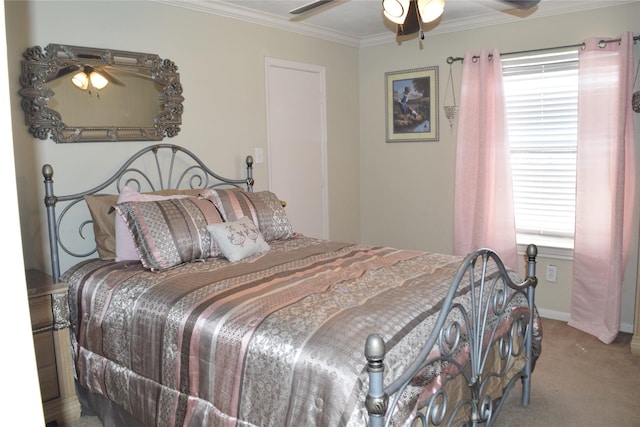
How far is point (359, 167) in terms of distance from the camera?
16.4ft

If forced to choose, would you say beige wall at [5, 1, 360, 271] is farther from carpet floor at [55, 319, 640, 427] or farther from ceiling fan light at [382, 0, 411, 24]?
ceiling fan light at [382, 0, 411, 24]

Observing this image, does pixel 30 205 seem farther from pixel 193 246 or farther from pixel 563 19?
pixel 563 19

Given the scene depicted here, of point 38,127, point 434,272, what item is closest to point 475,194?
point 434,272

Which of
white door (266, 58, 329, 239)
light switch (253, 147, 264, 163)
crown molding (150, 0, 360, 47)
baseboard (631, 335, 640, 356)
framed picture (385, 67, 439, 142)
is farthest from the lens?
framed picture (385, 67, 439, 142)

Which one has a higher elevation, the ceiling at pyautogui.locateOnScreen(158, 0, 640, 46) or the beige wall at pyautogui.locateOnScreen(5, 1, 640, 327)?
the ceiling at pyautogui.locateOnScreen(158, 0, 640, 46)

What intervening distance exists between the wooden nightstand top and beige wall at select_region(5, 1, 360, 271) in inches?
9.8

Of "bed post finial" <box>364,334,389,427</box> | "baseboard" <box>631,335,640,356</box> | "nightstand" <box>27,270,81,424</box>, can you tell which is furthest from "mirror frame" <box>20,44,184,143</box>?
"baseboard" <box>631,335,640,356</box>

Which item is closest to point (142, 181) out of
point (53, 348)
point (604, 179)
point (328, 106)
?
point (53, 348)

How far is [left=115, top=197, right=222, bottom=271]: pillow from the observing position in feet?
8.43

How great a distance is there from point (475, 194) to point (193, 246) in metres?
2.43

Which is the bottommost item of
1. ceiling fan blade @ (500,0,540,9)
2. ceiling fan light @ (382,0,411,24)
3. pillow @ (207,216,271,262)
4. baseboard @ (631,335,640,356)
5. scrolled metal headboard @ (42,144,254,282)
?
baseboard @ (631,335,640,356)

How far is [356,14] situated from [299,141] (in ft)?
3.59

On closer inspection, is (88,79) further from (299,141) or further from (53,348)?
(299,141)

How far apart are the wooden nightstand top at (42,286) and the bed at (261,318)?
110 mm
